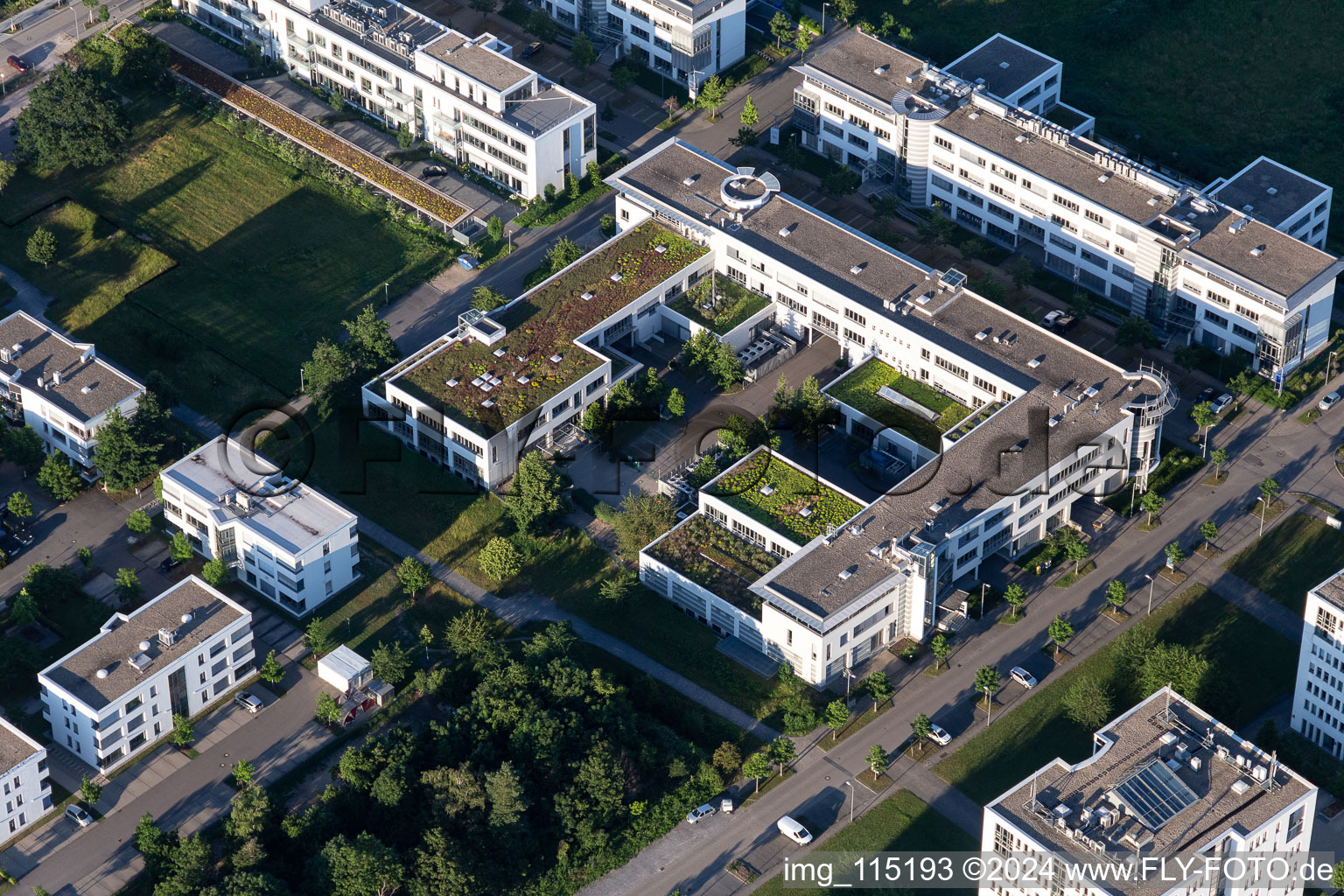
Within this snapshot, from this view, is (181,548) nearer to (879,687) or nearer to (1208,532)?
(879,687)

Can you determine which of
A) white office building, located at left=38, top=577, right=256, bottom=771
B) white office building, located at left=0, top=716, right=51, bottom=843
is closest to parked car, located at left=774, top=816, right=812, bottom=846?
white office building, located at left=38, top=577, right=256, bottom=771

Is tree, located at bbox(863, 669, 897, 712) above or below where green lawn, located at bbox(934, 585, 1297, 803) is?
above

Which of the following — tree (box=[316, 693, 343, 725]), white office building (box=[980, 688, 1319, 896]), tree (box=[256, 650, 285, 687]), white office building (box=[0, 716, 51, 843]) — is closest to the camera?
white office building (box=[980, 688, 1319, 896])

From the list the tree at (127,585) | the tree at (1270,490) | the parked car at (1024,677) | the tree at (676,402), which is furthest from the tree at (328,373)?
the tree at (1270,490)

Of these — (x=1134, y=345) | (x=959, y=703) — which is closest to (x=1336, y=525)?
(x=1134, y=345)

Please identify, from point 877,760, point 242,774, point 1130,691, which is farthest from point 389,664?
point 1130,691

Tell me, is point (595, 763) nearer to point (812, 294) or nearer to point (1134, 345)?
point (812, 294)

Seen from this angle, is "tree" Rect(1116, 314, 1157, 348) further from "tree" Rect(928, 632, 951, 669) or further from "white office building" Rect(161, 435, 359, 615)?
"white office building" Rect(161, 435, 359, 615)
